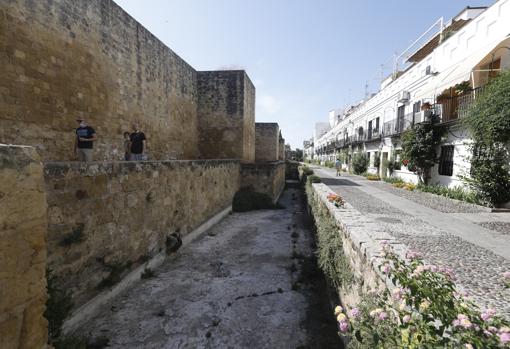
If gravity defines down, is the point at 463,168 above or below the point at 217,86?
below

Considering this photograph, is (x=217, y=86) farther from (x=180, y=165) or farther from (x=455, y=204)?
(x=455, y=204)

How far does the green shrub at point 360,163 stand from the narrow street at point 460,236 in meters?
11.7

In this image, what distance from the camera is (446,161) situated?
10.7 metres

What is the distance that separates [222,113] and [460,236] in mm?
13025

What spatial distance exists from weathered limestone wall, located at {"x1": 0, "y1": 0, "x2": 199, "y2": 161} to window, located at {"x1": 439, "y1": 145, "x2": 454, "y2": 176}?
12094mm

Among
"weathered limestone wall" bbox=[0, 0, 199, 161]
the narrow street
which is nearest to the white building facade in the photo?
the narrow street

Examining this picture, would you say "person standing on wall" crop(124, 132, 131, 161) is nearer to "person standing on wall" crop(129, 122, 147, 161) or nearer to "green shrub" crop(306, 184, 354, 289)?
"person standing on wall" crop(129, 122, 147, 161)

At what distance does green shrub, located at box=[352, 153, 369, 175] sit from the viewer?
65.9 feet

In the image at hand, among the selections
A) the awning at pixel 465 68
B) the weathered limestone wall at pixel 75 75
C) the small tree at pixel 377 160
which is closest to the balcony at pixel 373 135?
the small tree at pixel 377 160

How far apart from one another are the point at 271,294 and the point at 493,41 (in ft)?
34.5

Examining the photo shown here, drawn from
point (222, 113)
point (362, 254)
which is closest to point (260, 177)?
point (222, 113)

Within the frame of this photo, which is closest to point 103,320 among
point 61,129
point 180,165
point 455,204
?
point 180,165

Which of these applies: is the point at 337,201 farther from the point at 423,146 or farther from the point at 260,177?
the point at 260,177

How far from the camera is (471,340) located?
1424 millimetres
